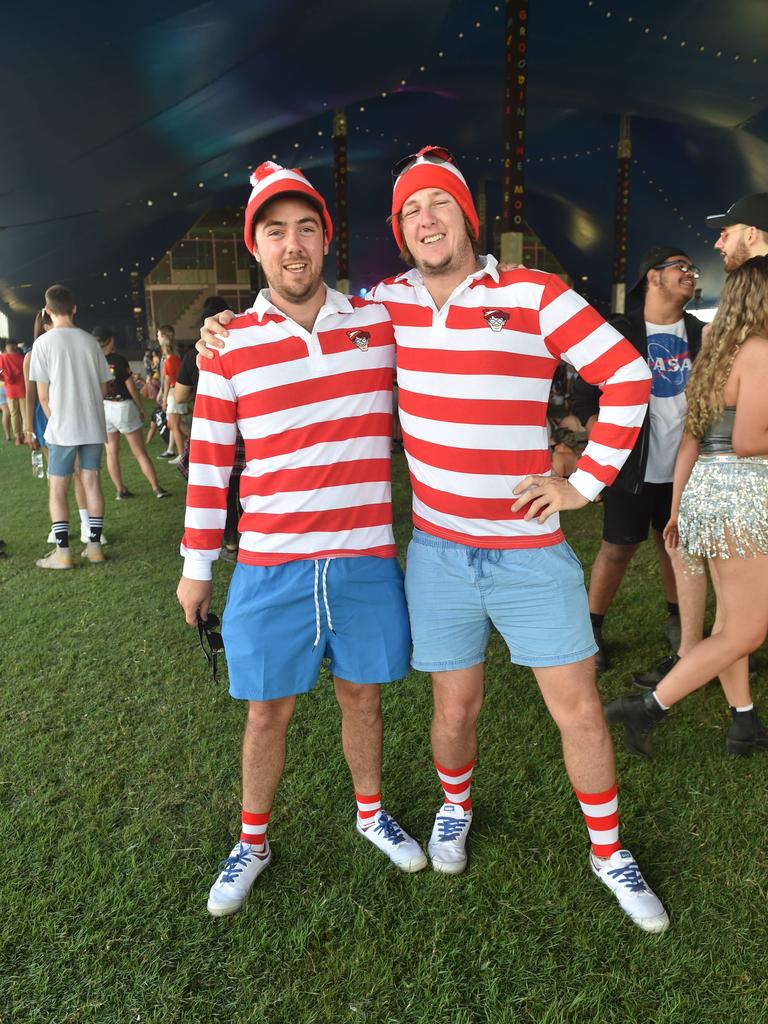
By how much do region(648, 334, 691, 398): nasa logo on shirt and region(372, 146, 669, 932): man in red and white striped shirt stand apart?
1528mm

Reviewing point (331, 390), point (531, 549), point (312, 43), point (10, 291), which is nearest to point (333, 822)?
point (531, 549)

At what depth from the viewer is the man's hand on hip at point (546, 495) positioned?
1942 millimetres

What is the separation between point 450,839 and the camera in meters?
2.31

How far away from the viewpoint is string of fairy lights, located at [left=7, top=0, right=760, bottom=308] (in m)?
11.9

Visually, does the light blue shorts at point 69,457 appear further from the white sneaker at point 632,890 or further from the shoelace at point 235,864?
the white sneaker at point 632,890

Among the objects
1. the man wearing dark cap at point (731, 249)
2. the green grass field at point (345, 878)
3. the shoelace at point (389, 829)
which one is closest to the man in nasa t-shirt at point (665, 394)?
the man wearing dark cap at point (731, 249)

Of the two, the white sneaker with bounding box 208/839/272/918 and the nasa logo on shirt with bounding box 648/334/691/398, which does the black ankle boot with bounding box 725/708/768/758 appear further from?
the white sneaker with bounding box 208/839/272/918

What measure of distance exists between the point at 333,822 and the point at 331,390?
149 centimetres

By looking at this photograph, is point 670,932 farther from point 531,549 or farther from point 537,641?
point 531,549

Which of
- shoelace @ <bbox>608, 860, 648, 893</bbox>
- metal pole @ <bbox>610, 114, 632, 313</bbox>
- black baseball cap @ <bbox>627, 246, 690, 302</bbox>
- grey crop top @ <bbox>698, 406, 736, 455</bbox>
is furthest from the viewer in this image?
metal pole @ <bbox>610, 114, 632, 313</bbox>

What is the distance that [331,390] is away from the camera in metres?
2.02

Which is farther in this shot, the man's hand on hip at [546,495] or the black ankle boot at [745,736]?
the black ankle boot at [745,736]

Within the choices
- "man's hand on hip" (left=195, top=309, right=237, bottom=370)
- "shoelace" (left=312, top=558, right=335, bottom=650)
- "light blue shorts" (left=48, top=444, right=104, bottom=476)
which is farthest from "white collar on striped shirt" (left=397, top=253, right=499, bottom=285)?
"light blue shorts" (left=48, top=444, right=104, bottom=476)

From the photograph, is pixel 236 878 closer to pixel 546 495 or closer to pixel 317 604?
pixel 317 604
